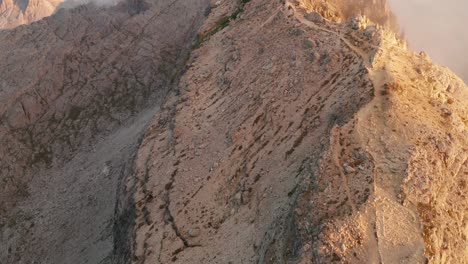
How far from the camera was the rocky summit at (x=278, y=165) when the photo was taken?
1830 centimetres

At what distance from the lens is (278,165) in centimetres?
2342

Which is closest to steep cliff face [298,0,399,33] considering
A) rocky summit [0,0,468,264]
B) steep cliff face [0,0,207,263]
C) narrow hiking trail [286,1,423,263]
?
rocky summit [0,0,468,264]

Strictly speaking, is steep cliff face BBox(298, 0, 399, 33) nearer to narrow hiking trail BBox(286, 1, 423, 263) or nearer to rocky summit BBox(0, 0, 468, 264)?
rocky summit BBox(0, 0, 468, 264)

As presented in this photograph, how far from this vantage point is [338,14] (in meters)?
41.3

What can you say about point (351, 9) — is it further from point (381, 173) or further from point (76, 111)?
point (76, 111)

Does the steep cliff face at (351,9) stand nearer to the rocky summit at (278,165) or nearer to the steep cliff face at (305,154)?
the rocky summit at (278,165)

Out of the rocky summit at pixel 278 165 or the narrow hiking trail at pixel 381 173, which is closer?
the narrow hiking trail at pixel 381 173

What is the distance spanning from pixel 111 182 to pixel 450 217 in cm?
3157

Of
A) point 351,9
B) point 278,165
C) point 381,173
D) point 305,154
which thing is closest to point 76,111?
point 351,9

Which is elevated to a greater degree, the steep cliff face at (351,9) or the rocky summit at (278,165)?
the rocky summit at (278,165)

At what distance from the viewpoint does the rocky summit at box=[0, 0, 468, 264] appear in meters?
18.3

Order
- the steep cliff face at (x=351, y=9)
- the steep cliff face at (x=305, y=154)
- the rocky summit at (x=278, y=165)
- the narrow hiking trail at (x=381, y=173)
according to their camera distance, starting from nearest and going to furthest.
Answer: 1. the narrow hiking trail at (x=381, y=173)
2. the steep cliff face at (x=305, y=154)
3. the rocky summit at (x=278, y=165)
4. the steep cliff face at (x=351, y=9)

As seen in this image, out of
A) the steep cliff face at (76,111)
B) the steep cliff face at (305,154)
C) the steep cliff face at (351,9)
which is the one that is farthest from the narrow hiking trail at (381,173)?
the steep cliff face at (76,111)

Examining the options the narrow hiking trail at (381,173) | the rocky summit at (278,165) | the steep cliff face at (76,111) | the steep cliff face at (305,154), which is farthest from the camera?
the steep cliff face at (76,111)
